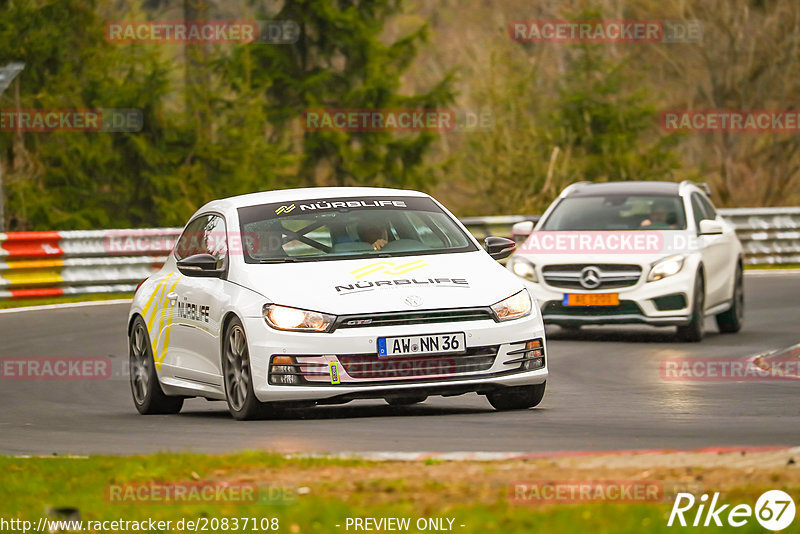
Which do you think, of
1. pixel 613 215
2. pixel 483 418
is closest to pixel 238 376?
pixel 483 418

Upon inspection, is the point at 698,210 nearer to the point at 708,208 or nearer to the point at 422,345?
the point at 708,208

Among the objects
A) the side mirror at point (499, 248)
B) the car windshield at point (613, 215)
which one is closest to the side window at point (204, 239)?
the side mirror at point (499, 248)

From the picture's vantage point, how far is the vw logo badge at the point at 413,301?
1069 cm

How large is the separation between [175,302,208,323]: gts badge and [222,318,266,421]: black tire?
401 millimetres

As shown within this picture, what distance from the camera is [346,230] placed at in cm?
1184

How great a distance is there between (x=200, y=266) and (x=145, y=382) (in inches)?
56.0

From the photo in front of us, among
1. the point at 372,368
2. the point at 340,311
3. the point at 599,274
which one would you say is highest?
the point at 340,311

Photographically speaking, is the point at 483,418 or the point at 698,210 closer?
the point at 483,418

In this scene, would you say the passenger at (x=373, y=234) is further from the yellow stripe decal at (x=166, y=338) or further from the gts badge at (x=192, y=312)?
the yellow stripe decal at (x=166, y=338)

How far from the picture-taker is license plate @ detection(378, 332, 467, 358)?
10625 mm

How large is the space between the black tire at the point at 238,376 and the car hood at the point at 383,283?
34 centimetres

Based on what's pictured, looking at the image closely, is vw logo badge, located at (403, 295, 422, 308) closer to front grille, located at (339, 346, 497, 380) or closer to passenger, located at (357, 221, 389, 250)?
front grille, located at (339, 346, 497, 380)

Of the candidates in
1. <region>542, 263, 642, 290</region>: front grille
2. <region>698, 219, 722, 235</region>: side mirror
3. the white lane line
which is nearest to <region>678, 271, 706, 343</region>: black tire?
<region>698, 219, 722, 235</region>: side mirror

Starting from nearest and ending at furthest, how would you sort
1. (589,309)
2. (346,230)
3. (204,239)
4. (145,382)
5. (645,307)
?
(346,230) < (204,239) < (145,382) < (645,307) < (589,309)
